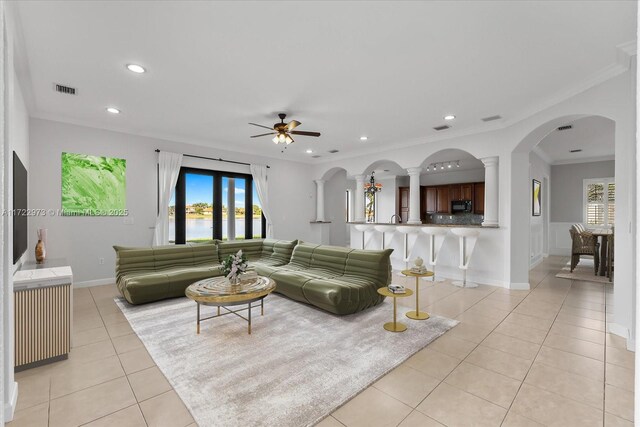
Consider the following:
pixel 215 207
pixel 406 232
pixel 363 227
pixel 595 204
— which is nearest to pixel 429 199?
pixel 595 204

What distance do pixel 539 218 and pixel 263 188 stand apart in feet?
23.9

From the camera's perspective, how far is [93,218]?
5.32 metres

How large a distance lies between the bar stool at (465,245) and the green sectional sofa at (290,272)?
6.80 ft

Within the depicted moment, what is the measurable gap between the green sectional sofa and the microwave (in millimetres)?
6573

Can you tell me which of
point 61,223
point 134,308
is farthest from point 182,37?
point 61,223

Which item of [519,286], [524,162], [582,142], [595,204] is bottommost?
[519,286]

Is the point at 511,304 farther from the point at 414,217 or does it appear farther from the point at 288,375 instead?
the point at 288,375

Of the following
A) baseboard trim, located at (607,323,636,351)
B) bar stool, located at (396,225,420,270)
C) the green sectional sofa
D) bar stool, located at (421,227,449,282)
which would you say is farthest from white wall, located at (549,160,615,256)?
the green sectional sofa

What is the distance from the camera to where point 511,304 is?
171 inches

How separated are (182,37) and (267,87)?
47.9 inches

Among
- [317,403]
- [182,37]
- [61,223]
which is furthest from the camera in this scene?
[61,223]

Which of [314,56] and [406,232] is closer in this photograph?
[314,56]

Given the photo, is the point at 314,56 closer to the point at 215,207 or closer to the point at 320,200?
the point at 215,207

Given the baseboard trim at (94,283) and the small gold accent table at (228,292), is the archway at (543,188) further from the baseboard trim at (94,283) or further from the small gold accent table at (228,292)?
the baseboard trim at (94,283)
